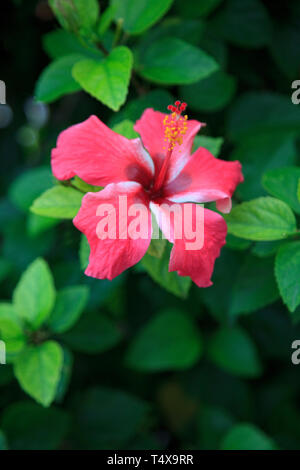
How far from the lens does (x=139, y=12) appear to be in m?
1.24

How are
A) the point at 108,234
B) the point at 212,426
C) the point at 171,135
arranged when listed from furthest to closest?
the point at 212,426 → the point at 171,135 → the point at 108,234

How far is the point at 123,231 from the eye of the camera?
0.87 metres

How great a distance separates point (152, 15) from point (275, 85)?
0.70 m

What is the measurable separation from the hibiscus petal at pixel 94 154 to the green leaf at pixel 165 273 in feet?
0.62

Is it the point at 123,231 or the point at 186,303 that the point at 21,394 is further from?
the point at 123,231

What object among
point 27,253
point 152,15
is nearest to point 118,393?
point 27,253

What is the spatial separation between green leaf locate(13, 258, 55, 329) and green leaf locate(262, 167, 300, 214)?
0.61 m

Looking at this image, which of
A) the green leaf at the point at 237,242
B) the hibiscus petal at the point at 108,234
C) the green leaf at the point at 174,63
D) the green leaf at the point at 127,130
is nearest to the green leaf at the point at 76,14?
the green leaf at the point at 174,63

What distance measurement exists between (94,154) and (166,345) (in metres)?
0.87

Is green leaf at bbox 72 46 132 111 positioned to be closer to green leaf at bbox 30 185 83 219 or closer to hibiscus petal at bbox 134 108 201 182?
hibiscus petal at bbox 134 108 201 182

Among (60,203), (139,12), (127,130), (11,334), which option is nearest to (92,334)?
(11,334)

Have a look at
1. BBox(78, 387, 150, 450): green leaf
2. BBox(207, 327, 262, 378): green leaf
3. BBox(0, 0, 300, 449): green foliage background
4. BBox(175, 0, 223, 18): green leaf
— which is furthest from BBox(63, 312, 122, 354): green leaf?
Result: BBox(175, 0, 223, 18): green leaf

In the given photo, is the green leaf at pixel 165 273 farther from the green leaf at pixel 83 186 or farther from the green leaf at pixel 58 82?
the green leaf at pixel 58 82

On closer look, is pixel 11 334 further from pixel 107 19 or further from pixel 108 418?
pixel 107 19
